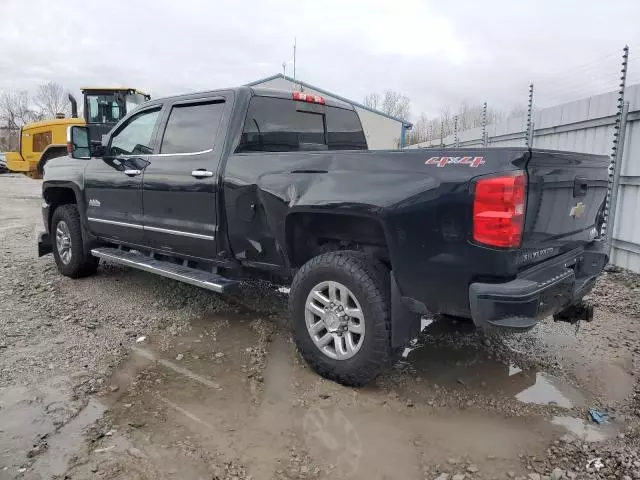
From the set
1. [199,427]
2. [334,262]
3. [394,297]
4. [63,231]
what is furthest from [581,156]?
[63,231]

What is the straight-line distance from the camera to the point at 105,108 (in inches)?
551

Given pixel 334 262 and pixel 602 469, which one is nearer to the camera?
pixel 602 469

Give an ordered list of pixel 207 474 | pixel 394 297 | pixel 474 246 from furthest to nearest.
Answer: pixel 394 297, pixel 474 246, pixel 207 474

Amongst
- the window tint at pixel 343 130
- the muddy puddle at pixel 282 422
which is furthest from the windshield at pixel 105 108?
the muddy puddle at pixel 282 422

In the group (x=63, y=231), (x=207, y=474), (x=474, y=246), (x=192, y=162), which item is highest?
(x=192, y=162)

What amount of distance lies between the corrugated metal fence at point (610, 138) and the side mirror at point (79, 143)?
20.6ft

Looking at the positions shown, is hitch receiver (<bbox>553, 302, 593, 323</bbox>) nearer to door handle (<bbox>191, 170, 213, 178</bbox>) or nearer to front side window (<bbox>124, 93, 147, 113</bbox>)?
door handle (<bbox>191, 170, 213, 178</bbox>)

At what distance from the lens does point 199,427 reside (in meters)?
2.91

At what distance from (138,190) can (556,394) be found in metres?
3.92

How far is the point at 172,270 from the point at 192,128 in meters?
1.27

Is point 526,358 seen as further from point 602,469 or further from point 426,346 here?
point 602,469

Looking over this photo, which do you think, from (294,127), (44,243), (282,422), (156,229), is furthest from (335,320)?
(44,243)

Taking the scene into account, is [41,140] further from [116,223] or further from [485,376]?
[485,376]

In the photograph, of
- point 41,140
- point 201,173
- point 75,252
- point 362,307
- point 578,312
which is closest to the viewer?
point 362,307
